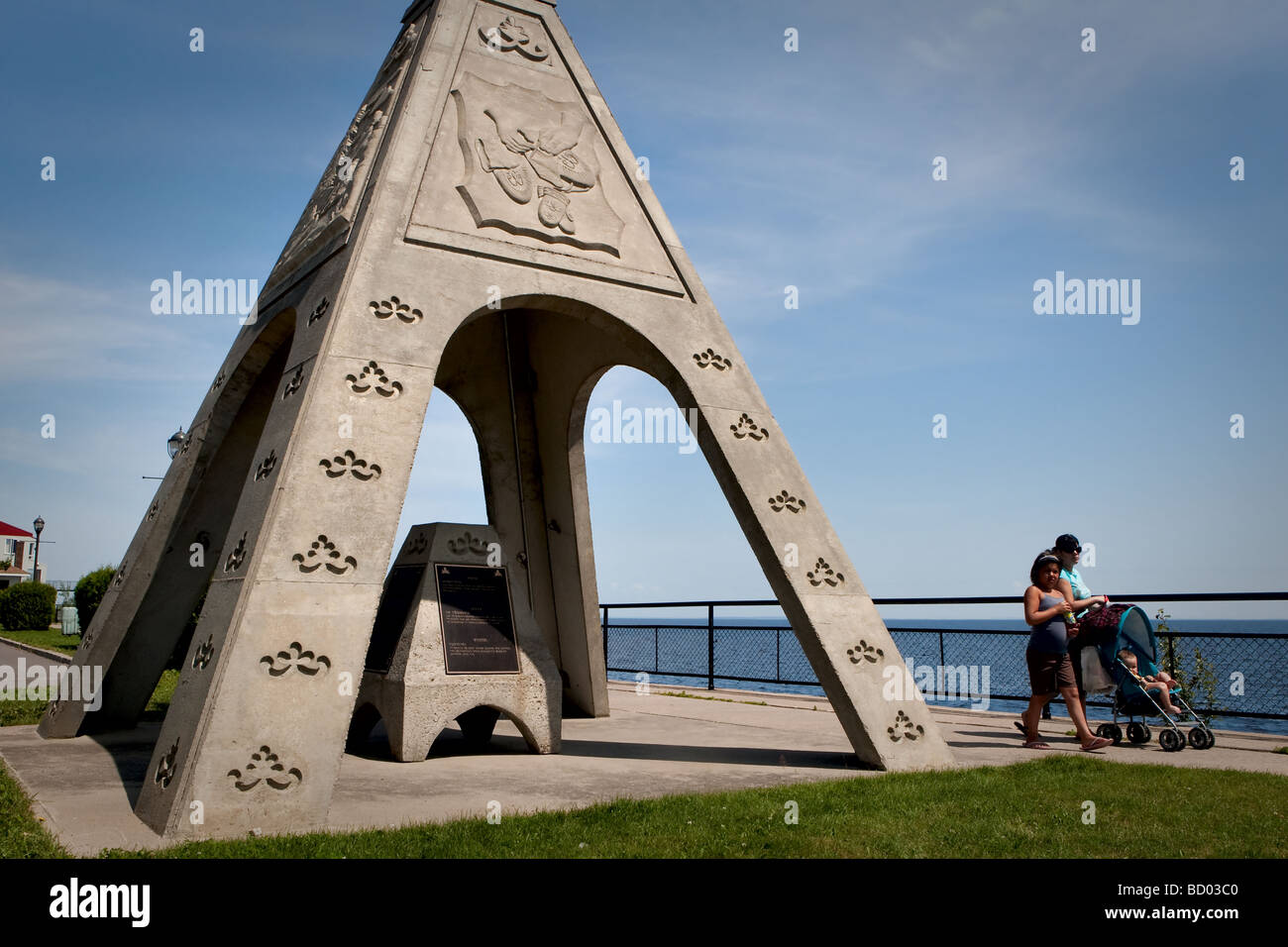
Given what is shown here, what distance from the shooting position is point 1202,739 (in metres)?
7.96

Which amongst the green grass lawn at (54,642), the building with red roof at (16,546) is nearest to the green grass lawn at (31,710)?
the green grass lawn at (54,642)

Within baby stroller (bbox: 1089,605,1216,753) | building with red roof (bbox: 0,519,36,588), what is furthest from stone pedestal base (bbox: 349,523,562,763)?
building with red roof (bbox: 0,519,36,588)

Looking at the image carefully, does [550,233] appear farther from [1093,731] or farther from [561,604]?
[1093,731]

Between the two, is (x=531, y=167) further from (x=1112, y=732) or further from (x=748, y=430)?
(x=1112, y=732)

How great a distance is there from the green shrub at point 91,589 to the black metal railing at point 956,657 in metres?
13.1

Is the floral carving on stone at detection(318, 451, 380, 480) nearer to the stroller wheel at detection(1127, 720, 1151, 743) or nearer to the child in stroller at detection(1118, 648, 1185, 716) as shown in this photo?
the child in stroller at detection(1118, 648, 1185, 716)

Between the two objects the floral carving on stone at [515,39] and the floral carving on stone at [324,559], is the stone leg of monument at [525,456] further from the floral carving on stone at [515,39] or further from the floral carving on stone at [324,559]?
the floral carving on stone at [324,559]

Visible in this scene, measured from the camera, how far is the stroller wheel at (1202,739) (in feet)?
26.1

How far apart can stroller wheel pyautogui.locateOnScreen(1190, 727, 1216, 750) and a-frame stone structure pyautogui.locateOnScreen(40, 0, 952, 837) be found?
2.33 m

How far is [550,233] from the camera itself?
779 centimetres

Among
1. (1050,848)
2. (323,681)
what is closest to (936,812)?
(1050,848)

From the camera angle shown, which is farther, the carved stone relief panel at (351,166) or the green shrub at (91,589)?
the green shrub at (91,589)

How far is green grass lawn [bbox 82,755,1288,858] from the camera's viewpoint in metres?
4.73
